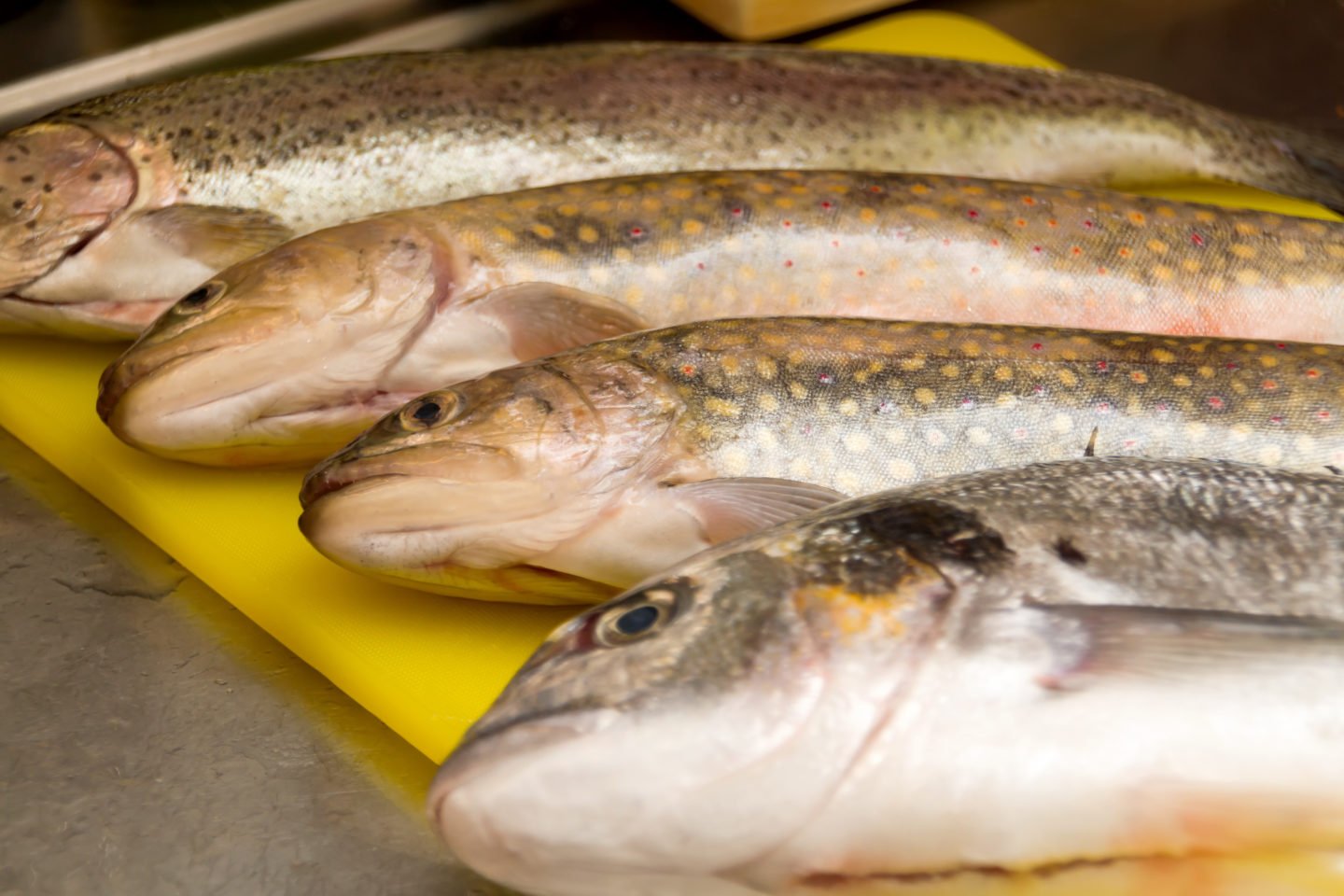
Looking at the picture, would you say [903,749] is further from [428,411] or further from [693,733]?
[428,411]

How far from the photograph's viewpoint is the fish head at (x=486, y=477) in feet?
6.05

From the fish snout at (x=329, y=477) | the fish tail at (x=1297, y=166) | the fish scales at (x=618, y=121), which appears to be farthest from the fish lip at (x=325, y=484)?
the fish tail at (x=1297, y=166)

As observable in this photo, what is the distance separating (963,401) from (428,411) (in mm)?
669

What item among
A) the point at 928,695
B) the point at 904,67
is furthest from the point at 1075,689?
the point at 904,67

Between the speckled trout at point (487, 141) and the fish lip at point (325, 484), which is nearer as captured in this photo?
the fish lip at point (325, 484)

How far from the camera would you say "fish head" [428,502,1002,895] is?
1.31 m

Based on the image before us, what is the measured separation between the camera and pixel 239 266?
2.23m

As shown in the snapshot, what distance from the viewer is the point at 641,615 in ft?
4.71

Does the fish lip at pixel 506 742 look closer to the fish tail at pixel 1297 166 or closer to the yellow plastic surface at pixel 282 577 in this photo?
the yellow plastic surface at pixel 282 577

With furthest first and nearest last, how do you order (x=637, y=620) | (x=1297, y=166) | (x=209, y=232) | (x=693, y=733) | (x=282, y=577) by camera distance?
(x=1297, y=166) → (x=209, y=232) → (x=282, y=577) → (x=637, y=620) → (x=693, y=733)

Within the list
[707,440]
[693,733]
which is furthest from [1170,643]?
[707,440]

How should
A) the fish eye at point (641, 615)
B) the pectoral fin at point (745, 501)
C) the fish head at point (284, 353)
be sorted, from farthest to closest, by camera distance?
the fish head at point (284, 353), the pectoral fin at point (745, 501), the fish eye at point (641, 615)

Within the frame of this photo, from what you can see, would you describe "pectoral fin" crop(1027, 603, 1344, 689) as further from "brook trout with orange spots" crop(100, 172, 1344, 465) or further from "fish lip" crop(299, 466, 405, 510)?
"brook trout with orange spots" crop(100, 172, 1344, 465)

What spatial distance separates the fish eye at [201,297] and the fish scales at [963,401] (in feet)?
1.96
